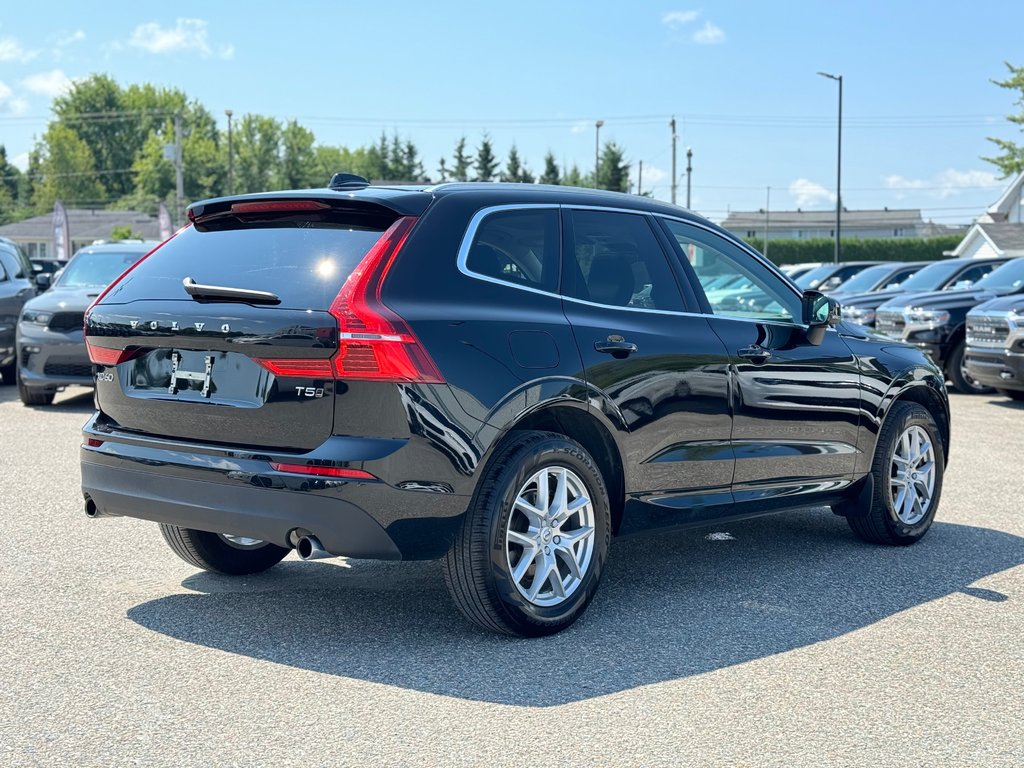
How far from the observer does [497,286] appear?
16.5 ft

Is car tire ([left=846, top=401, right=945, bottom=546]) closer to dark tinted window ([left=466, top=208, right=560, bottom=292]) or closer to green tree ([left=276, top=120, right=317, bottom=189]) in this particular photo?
dark tinted window ([left=466, top=208, right=560, bottom=292])

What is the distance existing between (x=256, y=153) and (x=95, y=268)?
108541mm

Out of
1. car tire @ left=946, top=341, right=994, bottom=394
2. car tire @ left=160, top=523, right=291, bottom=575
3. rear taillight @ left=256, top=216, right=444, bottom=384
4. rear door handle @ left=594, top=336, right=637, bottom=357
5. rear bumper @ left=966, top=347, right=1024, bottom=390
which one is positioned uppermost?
rear taillight @ left=256, top=216, right=444, bottom=384

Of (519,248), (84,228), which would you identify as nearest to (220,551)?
(519,248)

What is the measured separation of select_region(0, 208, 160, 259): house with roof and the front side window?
104 meters

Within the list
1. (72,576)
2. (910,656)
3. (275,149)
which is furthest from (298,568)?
(275,149)

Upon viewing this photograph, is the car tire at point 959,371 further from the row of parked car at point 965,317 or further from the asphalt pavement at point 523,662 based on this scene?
the asphalt pavement at point 523,662

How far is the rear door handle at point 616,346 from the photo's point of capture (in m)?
5.29

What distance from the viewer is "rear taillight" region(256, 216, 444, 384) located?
4.54 metres

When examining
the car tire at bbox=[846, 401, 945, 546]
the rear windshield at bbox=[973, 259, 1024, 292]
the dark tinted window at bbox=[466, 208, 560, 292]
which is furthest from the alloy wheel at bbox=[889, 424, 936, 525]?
the rear windshield at bbox=[973, 259, 1024, 292]

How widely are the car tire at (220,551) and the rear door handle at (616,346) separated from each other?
1.85 meters

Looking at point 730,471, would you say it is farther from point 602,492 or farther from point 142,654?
point 142,654

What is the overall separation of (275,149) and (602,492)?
12610cm

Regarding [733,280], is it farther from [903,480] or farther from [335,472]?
[335,472]
